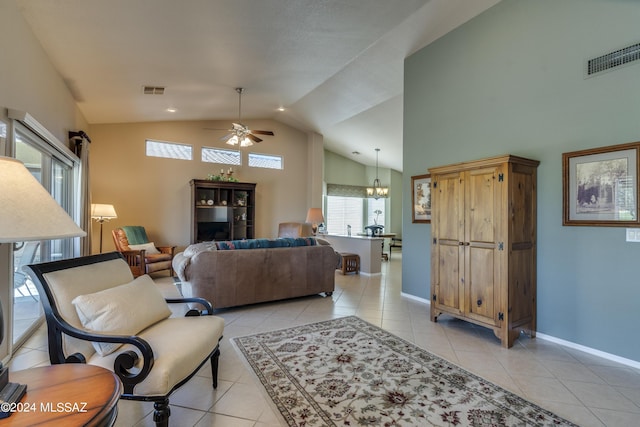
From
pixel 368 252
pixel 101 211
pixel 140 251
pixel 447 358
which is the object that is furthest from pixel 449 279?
pixel 101 211

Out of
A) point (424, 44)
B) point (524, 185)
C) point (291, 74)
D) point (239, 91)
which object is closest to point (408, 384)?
point (524, 185)

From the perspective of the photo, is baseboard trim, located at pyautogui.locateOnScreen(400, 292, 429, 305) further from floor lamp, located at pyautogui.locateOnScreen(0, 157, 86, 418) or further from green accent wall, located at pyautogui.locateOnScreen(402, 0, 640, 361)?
floor lamp, located at pyautogui.locateOnScreen(0, 157, 86, 418)

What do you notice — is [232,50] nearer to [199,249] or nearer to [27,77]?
[27,77]

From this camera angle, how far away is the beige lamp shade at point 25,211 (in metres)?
1.02

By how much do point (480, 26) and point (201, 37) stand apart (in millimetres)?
3292

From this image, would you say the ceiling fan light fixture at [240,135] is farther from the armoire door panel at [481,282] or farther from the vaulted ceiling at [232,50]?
the armoire door panel at [481,282]

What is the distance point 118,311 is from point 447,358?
2.52m

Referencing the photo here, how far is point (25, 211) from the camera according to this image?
108 cm

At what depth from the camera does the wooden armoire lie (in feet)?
9.70

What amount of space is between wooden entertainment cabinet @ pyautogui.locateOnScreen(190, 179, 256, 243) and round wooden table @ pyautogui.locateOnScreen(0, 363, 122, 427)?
5.71 m

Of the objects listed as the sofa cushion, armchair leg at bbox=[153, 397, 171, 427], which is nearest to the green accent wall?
the sofa cushion

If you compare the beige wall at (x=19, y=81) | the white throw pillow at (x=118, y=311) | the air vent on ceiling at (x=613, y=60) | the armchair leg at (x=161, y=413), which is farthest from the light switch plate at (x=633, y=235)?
the beige wall at (x=19, y=81)

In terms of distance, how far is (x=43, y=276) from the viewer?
1.64 metres

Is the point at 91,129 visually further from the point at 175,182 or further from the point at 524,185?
the point at 524,185
